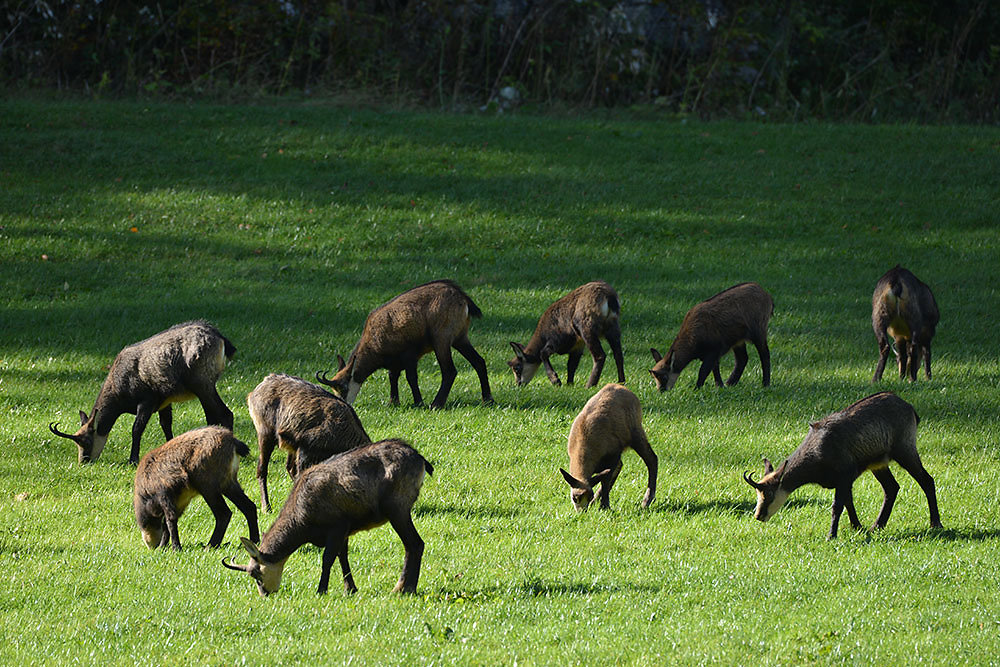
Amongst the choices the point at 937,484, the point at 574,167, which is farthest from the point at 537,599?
the point at 574,167

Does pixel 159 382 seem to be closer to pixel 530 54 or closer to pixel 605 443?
pixel 605 443

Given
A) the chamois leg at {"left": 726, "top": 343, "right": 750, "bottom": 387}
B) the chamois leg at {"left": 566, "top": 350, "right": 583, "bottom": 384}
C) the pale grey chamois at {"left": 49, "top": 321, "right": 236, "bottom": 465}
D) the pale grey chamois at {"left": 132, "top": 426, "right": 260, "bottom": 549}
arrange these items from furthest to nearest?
the chamois leg at {"left": 566, "top": 350, "right": 583, "bottom": 384}, the chamois leg at {"left": 726, "top": 343, "right": 750, "bottom": 387}, the pale grey chamois at {"left": 49, "top": 321, "right": 236, "bottom": 465}, the pale grey chamois at {"left": 132, "top": 426, "right": 260, "bottom": 549}

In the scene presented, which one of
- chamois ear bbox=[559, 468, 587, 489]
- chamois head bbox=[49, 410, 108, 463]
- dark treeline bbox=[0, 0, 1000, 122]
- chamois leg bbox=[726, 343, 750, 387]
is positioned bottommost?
chamois head bbox=[49, 410, 108, 463]

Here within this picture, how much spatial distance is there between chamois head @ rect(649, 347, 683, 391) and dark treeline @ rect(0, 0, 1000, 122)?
16.5m

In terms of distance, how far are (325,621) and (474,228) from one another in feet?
51.2

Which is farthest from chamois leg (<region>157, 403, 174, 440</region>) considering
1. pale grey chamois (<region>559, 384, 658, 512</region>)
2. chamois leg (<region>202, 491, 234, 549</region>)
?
pale grey chamois (<region>559, 384, 658, 512</region>)

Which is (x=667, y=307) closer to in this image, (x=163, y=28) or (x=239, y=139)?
(x=239, y=139)

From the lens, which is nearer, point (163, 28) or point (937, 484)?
point (937, 484)

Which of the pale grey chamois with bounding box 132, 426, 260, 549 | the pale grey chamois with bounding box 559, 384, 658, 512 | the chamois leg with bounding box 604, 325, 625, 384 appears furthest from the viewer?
the chamois leg with bounding box 604, 325, 625, 384

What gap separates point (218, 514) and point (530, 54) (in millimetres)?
23413

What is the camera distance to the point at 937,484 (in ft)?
32.3

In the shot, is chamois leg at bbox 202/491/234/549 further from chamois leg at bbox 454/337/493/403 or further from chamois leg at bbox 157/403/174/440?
chamois leg at bbox 454/337/493/403

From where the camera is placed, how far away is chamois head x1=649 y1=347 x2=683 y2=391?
13367 millimetres

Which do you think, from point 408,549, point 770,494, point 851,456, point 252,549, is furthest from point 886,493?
point 252,549
